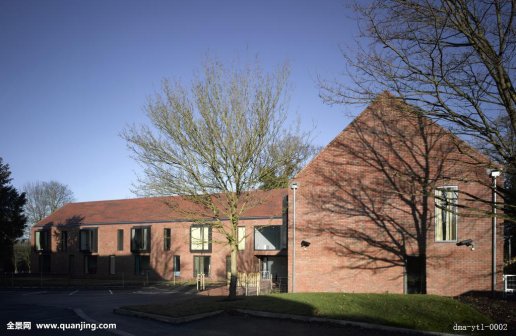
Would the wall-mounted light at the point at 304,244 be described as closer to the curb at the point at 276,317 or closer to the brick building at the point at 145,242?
the curb at the point at 276,317

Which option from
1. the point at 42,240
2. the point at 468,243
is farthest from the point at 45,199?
the point at 468,243

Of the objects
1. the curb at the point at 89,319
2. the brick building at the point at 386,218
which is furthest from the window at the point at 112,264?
the brick building at the point at 386,218

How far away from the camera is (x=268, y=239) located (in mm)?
33375

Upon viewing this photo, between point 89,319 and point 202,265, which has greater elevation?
point 89,319

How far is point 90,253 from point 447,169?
3952cm

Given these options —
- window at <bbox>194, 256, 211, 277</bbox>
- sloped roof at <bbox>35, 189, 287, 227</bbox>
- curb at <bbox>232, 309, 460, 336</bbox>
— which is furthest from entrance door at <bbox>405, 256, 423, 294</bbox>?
→ window at <bbox>194, 256, 211, 277</bbox>

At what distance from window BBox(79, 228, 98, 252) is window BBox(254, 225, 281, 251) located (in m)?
21.7

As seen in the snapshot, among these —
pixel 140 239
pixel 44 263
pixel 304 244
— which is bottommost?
pixel 44 263

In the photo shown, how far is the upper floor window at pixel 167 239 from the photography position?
42500mm

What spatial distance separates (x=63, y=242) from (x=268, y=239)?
1117 inches

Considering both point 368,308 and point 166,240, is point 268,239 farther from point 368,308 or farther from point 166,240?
point 368,308

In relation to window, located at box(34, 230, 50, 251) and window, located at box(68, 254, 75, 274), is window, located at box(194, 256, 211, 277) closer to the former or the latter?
window, located at box(68, 254, 75, 274)

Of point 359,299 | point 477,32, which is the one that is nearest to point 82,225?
point 359,299

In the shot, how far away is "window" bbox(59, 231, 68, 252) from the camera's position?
50.8 m
